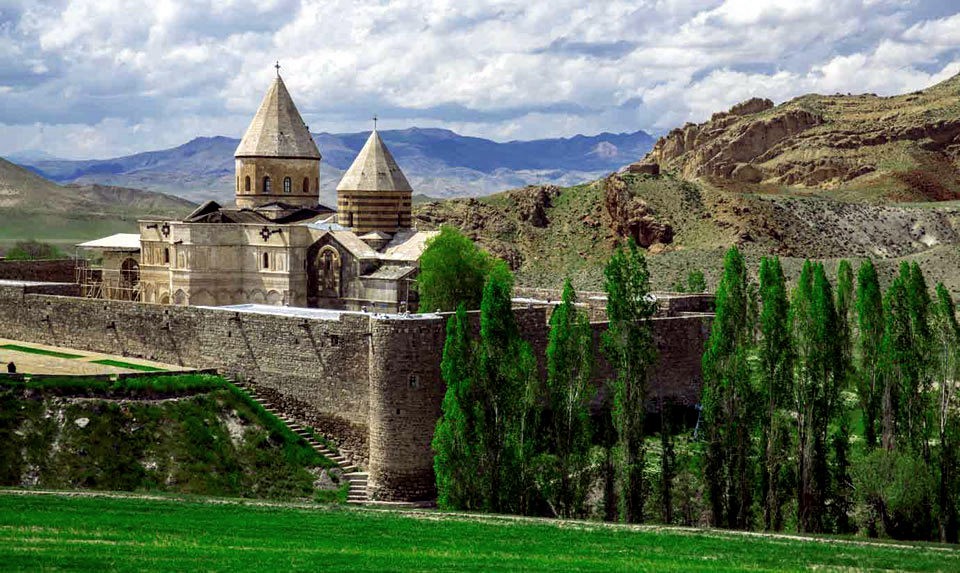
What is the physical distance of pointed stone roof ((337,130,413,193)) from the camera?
47625 millimetres

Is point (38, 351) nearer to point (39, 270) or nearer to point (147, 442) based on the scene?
point (147, 442)

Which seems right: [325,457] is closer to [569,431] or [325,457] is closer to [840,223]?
[569,431]

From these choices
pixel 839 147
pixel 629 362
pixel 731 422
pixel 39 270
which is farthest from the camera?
pixel 839 147

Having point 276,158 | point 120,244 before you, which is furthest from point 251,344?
point 120,244

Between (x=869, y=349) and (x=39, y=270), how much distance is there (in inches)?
1315

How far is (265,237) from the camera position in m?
45.2

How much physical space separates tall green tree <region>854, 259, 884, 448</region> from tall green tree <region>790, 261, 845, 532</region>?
1126 mm

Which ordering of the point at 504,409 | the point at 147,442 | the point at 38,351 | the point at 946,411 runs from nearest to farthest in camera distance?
1. the point at 504,409
2. the point at 946,411
3. the point at 147,442
4. the point at 38,351

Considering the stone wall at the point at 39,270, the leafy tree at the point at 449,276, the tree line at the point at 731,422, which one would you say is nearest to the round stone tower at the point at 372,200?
the leafy tree at the point at 449,276

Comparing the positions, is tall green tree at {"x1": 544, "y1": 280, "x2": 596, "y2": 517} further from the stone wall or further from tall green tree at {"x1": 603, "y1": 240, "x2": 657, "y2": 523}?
the stone wall

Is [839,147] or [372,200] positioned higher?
[839,147]

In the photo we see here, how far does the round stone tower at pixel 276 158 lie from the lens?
49250 millimetres

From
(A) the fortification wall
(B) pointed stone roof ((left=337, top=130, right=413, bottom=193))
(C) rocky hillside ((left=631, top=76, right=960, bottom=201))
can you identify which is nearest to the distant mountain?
(C) rocky hillside ((left=631, top=76, right=960, bottom=201))

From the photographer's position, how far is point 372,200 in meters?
47.6
